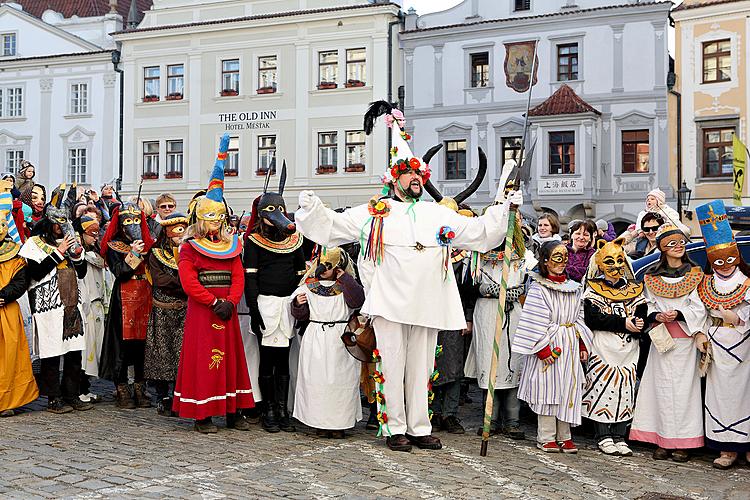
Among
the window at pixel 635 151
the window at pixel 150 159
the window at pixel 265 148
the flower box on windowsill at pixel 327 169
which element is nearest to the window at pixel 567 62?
the window at pixel 635 151

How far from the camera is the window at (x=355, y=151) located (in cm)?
3019

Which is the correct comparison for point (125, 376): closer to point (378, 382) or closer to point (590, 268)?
point (378, 382)

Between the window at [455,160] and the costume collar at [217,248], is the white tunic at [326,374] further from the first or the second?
the window at [455,160]

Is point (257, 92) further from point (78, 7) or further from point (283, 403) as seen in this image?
point (283, 403)

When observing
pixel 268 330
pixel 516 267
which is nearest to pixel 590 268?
pixel 516 267

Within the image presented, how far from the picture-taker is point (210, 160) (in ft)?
107

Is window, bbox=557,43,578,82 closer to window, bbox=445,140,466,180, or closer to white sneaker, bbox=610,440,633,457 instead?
window, bbox=445,140,466,180

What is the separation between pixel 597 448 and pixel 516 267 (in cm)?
157

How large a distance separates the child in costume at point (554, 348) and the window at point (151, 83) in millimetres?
28624

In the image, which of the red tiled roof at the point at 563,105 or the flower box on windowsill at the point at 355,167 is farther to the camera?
the flower box on windowsill at the point at 355,167

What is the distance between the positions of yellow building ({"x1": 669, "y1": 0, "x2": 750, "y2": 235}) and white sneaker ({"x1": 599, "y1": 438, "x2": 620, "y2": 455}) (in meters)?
20.8

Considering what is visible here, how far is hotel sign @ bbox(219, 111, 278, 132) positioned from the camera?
31.7 meters

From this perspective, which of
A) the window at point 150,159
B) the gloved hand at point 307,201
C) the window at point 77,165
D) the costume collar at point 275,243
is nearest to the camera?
the gloved hand at point 307,201

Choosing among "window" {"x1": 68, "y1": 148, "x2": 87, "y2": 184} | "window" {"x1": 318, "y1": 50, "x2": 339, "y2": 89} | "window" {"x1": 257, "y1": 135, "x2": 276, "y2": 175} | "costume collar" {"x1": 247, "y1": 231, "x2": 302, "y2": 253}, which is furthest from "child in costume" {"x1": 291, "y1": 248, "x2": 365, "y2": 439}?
"window" {"x1": 68, "y1": 148, "x2": 87, "y2": 184}
